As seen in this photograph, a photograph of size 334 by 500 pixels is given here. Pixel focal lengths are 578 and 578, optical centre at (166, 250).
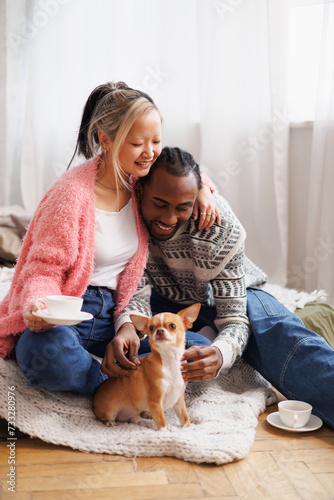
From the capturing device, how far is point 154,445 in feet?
4.11

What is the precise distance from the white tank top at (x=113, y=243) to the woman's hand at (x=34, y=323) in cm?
22

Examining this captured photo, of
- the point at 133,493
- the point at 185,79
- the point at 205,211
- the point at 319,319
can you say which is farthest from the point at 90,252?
the point at 185,79

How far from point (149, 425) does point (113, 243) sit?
17.8 inches

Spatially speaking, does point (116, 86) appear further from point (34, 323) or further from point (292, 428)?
point (292, 428)

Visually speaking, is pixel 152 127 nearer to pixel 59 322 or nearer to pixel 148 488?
pixel 59 322

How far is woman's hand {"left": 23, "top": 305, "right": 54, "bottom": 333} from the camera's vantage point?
4.00 ft

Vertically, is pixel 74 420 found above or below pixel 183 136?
below

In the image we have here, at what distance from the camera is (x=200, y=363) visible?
1351 mm

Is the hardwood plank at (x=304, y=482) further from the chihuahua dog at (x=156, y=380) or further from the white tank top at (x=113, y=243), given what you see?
the white tank top at (x=113, y=243)

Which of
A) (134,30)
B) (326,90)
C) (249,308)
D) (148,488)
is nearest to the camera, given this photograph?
(148,488)

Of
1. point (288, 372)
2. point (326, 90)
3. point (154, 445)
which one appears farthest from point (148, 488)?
point (326, 90)

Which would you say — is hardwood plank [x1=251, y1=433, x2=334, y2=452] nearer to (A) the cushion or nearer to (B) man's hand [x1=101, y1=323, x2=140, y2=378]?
(B) man's hand [x1=101, y1=323, x2=140, y2=378]

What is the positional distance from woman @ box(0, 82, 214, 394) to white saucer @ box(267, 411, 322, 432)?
385 mm

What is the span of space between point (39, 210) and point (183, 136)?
1648 millimetres
